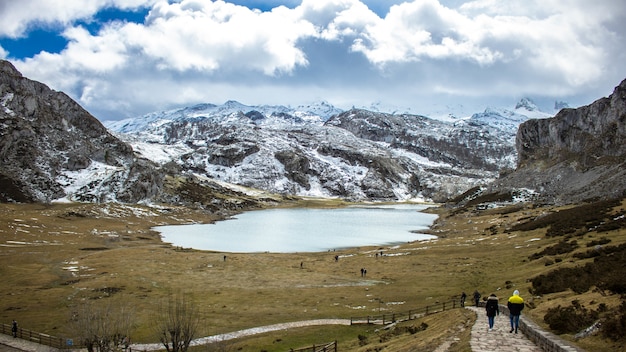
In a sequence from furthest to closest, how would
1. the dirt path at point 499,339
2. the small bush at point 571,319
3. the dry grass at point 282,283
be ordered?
1. the dry grass at point 282,283
2. the small bush at point 571,319
3. the dirt path at point 499,339

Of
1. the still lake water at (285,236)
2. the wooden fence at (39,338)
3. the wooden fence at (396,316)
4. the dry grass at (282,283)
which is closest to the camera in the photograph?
the dry grass at (282,283)

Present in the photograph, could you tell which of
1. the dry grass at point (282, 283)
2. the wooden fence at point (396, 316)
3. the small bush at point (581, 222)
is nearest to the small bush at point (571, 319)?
the dry grass at point (282, 283)

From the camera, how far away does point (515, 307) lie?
24.3m

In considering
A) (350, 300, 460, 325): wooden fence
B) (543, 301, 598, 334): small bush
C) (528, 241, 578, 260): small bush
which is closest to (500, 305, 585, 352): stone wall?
(543, 301, 598, 334): small bush

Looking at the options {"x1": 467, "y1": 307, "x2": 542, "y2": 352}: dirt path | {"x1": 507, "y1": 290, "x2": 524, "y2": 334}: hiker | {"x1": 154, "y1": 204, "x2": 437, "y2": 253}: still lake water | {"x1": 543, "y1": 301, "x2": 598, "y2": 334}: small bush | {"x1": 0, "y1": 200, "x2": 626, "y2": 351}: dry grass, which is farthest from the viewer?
{"x1": 154, "y1": 204, "x2": 437, "y2": 253}: still lake water

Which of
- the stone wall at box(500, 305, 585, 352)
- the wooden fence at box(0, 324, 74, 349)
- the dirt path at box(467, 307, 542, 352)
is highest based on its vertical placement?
the stone wall at box(500, 305, 585, 352)

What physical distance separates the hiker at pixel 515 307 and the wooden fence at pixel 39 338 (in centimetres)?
4056

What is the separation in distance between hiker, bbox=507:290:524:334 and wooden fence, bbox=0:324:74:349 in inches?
1597

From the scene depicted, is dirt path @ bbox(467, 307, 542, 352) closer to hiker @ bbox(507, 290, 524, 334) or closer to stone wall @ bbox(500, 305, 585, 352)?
stone wall @ bbox(500, 305, 585, 352)

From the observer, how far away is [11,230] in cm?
12669

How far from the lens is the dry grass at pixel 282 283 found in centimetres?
4222

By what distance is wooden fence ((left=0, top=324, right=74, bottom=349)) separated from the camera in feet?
141

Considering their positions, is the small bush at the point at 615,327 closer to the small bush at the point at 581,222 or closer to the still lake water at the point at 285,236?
the small bush at the point at 581,222

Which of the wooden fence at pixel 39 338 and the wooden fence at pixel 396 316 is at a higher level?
the wooden fence at pixel 396 316
